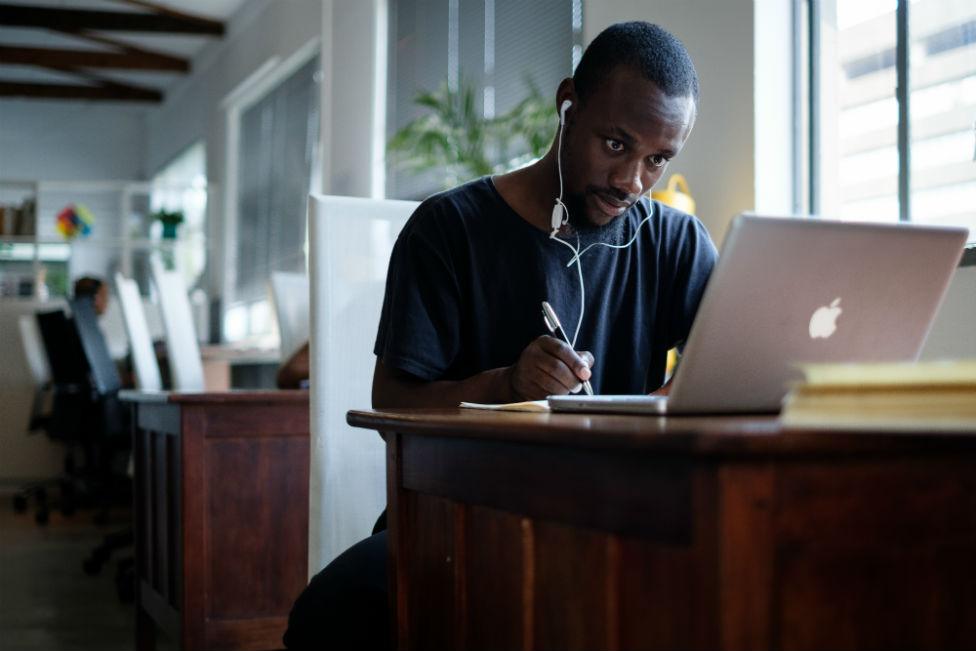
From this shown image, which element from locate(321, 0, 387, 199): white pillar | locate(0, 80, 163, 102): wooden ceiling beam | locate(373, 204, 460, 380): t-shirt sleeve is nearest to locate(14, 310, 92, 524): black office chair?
locate(321, 0, 387, 199): white pillar

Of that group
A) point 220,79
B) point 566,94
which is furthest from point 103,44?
point 566,94

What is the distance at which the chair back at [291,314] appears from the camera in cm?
317

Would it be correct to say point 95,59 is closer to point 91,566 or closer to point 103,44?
point 103,44

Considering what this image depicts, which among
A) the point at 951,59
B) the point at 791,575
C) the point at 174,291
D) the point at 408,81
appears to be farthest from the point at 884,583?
the point at 408,81

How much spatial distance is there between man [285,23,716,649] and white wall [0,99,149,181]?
33.9 ft

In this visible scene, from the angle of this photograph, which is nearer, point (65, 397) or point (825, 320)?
point (825, 320)

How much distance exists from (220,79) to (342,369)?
7.33m

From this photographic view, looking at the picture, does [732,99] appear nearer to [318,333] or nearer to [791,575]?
[318,333]

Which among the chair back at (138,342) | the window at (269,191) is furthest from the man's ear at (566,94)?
the window at (269,191)

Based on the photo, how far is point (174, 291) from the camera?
3281mm

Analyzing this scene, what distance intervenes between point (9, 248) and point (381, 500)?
8032 millimetres

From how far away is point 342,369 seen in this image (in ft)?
6.25

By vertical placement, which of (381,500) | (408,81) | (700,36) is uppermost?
(408,81)

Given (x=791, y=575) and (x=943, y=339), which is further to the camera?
(x=943, y=339)
